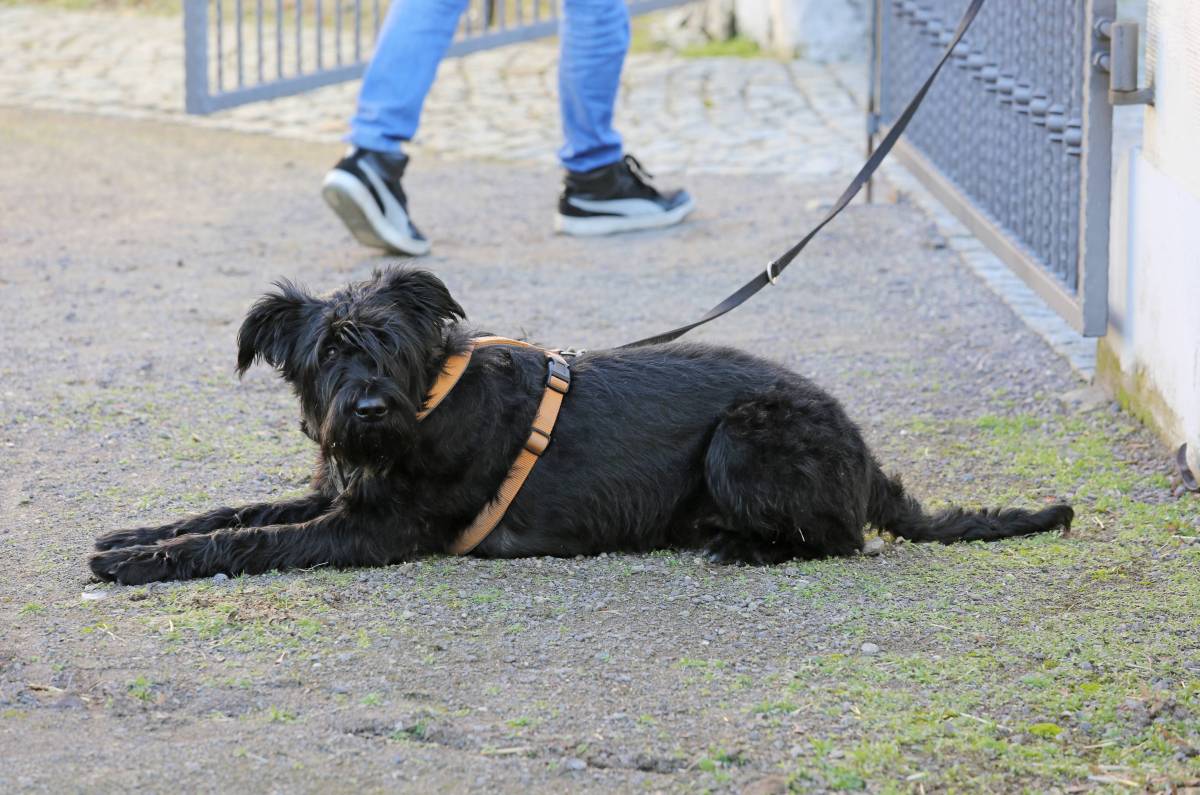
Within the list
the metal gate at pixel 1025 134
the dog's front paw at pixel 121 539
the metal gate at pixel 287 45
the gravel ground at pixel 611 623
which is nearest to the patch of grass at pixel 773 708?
the gravel ground at pixel 611 623

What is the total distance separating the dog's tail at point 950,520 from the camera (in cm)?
491

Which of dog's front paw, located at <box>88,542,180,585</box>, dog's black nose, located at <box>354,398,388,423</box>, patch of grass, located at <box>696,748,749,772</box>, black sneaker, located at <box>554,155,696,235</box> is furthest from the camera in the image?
black sneaker, located at <box>554,155,696,235</box>

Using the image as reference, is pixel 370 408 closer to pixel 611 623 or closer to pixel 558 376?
pixel 558 376

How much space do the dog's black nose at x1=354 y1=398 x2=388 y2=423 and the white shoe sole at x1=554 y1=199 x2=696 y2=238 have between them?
16.6 ft

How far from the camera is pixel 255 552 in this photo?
4469 mm

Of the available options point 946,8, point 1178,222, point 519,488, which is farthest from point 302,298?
point 946,8

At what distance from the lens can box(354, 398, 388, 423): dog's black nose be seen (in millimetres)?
4227

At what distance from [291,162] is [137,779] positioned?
8.43 meters

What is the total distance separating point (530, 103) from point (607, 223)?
4.19m

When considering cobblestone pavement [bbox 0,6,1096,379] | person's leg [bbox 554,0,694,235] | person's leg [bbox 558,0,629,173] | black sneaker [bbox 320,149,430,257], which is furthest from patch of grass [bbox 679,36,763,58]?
black sneaker [bbox 320,149,430,257]

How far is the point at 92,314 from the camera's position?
762 centimetres

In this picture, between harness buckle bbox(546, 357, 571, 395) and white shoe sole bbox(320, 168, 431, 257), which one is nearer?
harness buckle bbox(546, 357, 571, 395)

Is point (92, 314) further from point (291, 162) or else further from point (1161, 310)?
point (1161, 310)

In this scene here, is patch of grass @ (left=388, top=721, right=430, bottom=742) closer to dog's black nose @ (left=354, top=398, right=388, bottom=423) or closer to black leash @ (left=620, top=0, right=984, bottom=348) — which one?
dog's black nose @ (left=354, top=398, right=388, bottom=423)
